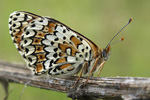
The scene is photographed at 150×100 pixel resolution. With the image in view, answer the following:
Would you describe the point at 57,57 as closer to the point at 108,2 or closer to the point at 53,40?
the point at 53,40

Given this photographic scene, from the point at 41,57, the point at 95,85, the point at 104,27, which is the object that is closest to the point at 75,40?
the point at 41,57

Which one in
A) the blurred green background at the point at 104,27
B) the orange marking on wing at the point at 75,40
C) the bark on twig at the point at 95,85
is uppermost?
the blurred green background at the point at 104,27

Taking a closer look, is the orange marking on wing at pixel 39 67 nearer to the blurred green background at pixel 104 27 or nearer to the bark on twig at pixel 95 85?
the bark on twig at pixel 95 85

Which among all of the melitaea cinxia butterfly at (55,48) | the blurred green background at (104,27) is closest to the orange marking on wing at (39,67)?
the melitaea cinxia butterfly at (55,48)

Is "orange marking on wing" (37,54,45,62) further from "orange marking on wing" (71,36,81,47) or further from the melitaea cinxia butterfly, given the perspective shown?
"orange marking on wing" (71,36,81,47)

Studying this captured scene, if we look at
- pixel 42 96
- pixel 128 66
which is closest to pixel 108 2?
pixel 128 66

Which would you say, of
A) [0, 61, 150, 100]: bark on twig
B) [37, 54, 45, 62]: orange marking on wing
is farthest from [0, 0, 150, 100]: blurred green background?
[37, 54, 45, 62]: orange marking on wing
